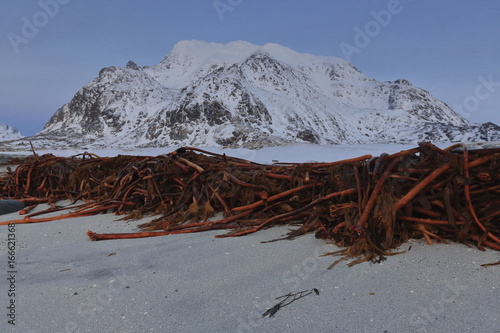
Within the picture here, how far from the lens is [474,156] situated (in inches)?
59.6

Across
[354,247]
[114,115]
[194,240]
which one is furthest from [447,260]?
[114,115]

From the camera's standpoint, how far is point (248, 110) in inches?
990

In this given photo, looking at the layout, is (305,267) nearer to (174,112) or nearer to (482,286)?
(482,286)

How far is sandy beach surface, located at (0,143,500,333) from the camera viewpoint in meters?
0.94

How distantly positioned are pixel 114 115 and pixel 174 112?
11560 mm

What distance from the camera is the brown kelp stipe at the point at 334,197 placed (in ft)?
4.68

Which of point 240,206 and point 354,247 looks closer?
point 354,247

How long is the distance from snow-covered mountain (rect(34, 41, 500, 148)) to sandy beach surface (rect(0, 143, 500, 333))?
1230 centimetres

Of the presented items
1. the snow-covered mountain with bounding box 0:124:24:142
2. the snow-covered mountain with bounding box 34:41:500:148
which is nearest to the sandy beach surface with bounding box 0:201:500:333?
the snow-covered mountain with bounding box 34:41:500:148

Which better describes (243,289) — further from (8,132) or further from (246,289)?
(8,132)
